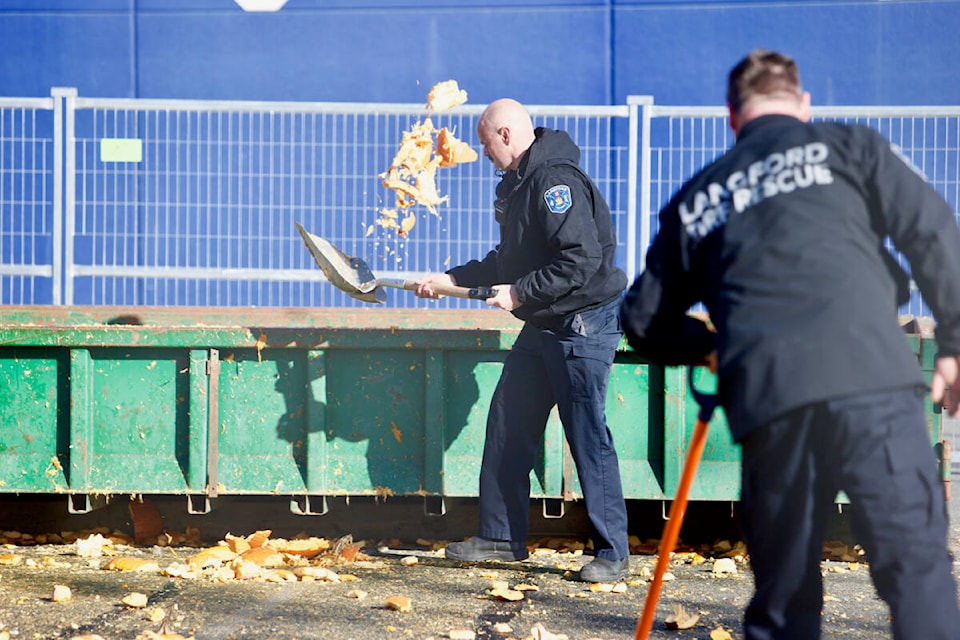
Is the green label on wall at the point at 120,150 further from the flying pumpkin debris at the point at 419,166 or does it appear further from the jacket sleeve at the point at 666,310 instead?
the jacket sleeve at the point at 666,310

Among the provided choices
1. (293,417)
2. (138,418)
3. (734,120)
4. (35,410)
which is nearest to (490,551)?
(293,417)

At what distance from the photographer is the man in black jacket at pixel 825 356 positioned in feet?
7.51

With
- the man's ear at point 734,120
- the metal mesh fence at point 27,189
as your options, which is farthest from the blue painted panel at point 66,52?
the man's ear at point 734,120

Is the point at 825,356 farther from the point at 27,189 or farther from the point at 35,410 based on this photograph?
the point at 27,189

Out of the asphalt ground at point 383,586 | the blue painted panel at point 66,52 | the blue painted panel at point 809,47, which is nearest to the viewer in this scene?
the asphalt ground at point 383,586

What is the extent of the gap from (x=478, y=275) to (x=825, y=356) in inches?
117

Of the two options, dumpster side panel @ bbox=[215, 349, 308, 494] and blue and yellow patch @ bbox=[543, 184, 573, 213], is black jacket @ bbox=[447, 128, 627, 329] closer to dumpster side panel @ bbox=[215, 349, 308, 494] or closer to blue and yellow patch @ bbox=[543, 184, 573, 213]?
blue and yellow patch @ bbox=[543, 184, 573, 213]

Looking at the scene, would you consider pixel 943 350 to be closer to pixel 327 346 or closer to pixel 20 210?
pixel 327 346

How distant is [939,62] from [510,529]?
23.2 ft

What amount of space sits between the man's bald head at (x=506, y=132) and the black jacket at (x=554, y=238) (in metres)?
0.06

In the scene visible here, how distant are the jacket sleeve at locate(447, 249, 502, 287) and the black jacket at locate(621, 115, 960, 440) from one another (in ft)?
8.86

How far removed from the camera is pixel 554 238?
14.9 feet

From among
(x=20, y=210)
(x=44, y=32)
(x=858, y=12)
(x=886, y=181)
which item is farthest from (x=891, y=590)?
(x=44, y=32)

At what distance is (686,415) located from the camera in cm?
521
